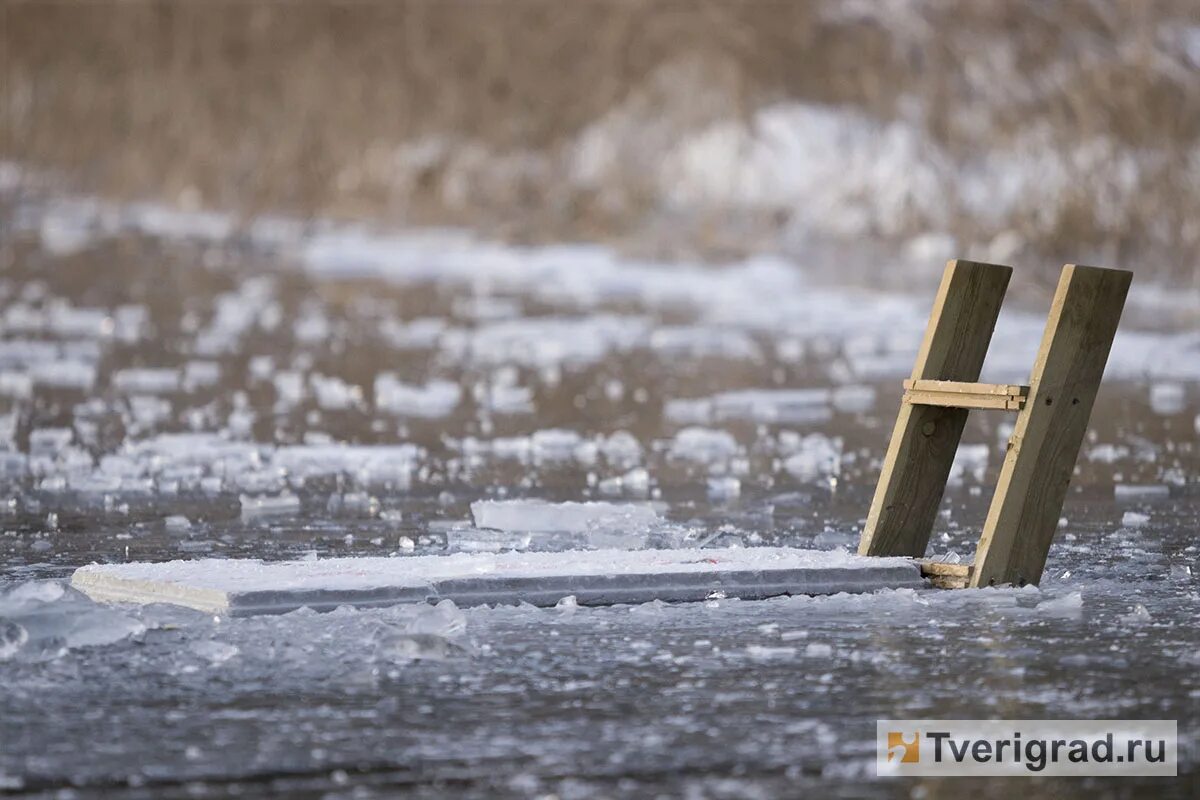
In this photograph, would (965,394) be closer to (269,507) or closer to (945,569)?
(945,569)

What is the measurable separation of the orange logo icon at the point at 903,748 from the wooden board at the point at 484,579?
1476mm

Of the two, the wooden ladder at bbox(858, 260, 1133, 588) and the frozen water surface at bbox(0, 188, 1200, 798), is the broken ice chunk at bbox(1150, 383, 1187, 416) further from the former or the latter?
the wooden ladder at bbox(858, 260, 1133, 588)

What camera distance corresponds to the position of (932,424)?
19.9ft

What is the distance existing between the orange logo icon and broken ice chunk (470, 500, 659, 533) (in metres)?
2.69

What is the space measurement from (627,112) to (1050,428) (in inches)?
827

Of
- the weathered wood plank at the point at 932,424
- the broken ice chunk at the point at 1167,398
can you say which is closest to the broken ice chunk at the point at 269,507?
the weathered wood plank at the point at 932,424

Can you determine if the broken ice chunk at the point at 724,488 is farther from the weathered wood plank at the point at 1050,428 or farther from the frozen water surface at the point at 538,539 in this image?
the weathered wood plank at the point at 1050,428

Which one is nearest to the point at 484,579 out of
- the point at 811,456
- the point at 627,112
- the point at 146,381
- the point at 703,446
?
the point at 811,456

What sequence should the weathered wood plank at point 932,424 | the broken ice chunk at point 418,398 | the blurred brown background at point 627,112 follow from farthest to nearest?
the blurred brown background at point 627,112
the broken ice chunk at point 418,398
the weathered wood plank at point 932,424

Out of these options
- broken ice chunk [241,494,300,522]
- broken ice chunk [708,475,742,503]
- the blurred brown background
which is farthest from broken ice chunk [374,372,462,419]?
the blurred brown background

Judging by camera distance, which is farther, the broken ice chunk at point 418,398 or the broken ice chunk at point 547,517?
the broken ice chunk at point 418,398

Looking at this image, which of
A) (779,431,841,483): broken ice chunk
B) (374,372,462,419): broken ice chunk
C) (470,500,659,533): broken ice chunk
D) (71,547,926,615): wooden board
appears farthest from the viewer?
(374,372,462,419): broken ice chunk

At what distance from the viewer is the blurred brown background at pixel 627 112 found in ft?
55.1

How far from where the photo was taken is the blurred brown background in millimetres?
16791
